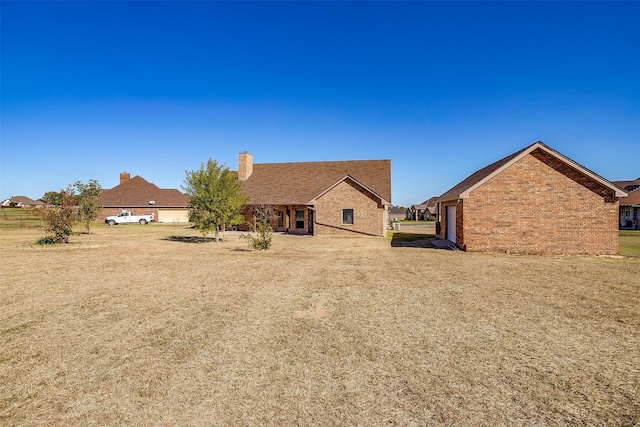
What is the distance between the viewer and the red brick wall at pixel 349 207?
28.4m

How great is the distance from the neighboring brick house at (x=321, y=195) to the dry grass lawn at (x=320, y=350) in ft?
55.7

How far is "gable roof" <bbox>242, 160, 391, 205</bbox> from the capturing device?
106ft

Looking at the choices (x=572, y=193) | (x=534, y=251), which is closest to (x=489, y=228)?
(x=534, y=251)

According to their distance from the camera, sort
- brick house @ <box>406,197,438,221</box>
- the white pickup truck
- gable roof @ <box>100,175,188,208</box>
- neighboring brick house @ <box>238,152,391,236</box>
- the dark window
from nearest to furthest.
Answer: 1. neighboring brick house @ <box>238,152,391,236</box>
2. the dark window
3. the white pickup truck
4. gable roof @ <box>100,175,188,208</box>
5. brick house @ <box>406,197,438,221</box>

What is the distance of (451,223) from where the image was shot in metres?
23.1

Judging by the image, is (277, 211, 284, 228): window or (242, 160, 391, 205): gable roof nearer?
(242, 160, 391, 205): gable roof

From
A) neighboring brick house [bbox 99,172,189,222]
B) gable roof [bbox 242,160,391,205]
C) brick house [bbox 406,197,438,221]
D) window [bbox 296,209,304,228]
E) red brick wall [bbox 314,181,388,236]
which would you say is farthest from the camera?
brick house [bbox 406,197,438,221]

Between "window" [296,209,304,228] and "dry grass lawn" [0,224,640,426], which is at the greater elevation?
"window" [296,209,304,228]

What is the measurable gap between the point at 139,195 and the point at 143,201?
1.52 meters

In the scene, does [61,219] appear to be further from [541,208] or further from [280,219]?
[541,208]

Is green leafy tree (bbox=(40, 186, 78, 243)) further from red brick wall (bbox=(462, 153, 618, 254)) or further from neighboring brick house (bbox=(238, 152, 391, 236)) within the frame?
red brick wall (bbox=(462, 153, 618, 254))

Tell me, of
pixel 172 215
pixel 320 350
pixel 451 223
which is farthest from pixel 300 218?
pixel 172 215

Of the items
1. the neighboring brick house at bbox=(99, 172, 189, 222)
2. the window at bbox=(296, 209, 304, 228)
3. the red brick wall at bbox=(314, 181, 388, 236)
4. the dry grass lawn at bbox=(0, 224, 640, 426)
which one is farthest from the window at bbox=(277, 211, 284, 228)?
the neighboring brick house at bbox=(99, 172, 189, 222)

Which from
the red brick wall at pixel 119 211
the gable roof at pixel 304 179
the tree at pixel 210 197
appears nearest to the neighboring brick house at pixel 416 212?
the gable roof at pixel 304 179
